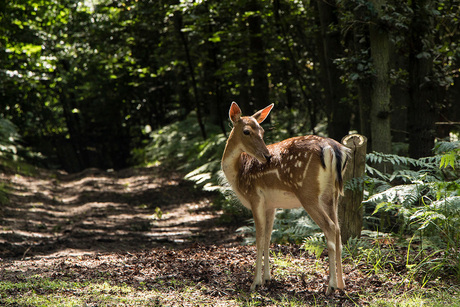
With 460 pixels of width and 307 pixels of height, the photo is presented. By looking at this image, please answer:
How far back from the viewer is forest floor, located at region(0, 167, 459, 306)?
4855 millimetres

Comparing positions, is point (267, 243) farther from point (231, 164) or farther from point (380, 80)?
point (380, 80)

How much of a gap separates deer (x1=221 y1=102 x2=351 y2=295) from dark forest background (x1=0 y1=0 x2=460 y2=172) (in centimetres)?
282

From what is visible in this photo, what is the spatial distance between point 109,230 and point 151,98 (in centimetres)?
1707

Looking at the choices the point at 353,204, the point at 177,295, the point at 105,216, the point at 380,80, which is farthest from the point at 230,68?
the point at 177,295

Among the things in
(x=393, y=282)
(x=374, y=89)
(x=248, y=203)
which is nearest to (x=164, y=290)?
(x=248, y=203)

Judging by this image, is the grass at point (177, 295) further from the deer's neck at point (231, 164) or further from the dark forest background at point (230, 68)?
the dark forest background at point (230, 68)

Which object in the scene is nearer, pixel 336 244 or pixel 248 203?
pixel 336 244

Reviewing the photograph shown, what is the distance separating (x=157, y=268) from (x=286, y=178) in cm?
215

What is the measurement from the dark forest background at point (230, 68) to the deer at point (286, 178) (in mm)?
2817

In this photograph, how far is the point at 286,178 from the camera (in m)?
→ 5.16

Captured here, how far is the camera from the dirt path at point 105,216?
28.7 feet

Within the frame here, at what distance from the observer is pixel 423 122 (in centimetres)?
808

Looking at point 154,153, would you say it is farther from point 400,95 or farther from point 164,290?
point 164,290

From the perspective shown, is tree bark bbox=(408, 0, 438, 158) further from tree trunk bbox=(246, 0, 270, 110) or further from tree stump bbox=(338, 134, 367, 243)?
tree trunk bbox=(246, 0, 270, 110)
